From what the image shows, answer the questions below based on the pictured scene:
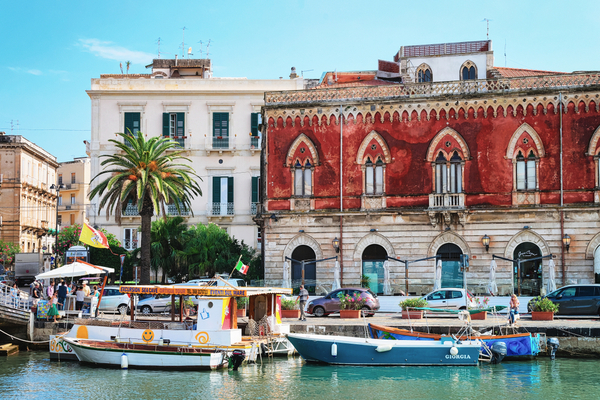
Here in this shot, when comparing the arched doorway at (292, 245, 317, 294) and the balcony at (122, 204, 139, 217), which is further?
the balcony at (122, 204, 139, 217)

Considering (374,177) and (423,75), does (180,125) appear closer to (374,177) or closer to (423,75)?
(423,75)

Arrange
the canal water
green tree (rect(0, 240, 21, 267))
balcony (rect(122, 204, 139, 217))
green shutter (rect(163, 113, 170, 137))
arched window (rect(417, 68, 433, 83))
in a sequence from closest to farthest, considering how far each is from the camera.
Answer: the canal water < arched window (rect(417, 68, 433, 83)) < balcony (rect(122, 204, 139, 217)) < green shutter (rect(163, 113, 170, 137)) < green tree (rect(0, 240, 21, 267))

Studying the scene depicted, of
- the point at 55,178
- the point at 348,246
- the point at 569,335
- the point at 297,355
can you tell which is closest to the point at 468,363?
the point at 569,335

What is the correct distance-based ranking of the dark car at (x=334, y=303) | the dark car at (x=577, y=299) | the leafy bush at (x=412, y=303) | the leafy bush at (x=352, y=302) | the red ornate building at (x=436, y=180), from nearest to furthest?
the dark car at (x=577, y=299) → the leafy bush at (x=412, y=303) → the leafy bush at (x=352, y=302) → the dark car at (x=334, y=303) → the red ornate building at (x=436, y=180)

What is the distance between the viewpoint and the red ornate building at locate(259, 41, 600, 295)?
121ft

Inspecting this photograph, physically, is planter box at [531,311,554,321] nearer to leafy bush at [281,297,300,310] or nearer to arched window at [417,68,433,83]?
leafy bush at [281,297,300,310]

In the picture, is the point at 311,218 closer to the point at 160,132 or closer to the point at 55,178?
the point at 160,132

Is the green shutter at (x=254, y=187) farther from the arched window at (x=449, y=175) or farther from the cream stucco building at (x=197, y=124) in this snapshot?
the arched window at (x=449, y=175)

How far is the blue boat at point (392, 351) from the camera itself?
→ 25.5 m

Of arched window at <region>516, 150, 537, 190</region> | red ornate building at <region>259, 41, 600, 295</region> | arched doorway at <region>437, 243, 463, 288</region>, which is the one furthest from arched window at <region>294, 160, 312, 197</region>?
arched window at <region>516, 150, 537, 190</region>

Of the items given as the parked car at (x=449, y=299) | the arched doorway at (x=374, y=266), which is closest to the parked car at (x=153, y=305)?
the arched doorway at (x=374, y=266)

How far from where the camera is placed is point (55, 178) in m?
81.4

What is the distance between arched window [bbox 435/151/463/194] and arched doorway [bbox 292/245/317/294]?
25.6 ft

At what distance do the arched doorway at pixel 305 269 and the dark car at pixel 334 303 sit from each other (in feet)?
15.9
